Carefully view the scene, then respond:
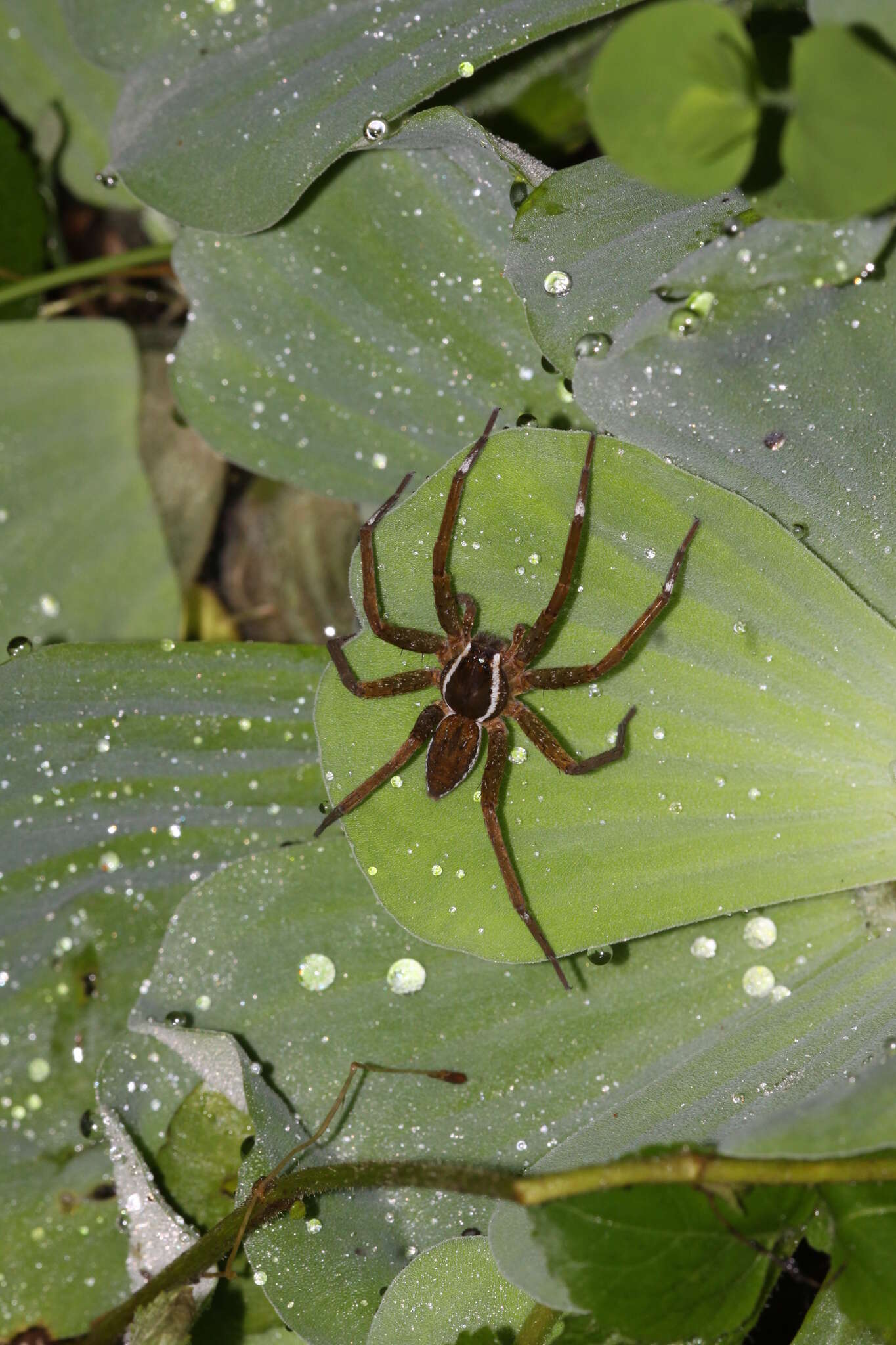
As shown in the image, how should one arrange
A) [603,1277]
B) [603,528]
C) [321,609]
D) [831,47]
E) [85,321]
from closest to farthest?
[831,47] → [603,1277] → [603,528] → [85,321] → [321,609]

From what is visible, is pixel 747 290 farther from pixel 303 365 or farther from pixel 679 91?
pixel 303 365

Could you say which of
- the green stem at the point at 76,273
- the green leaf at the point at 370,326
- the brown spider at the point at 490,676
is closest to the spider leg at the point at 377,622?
the brown spider at the point at 490,676

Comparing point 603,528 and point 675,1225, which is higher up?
point 603,528

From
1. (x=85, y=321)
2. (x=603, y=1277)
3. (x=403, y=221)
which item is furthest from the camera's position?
(x=85, y=321)

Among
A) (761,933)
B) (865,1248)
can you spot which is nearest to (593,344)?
(761,933)

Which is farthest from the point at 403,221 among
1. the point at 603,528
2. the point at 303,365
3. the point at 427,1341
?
the point at 427,1341

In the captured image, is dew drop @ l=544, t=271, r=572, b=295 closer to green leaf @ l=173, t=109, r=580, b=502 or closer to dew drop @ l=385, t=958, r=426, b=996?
green leaf @ l=173, t=109, r=580, b=502

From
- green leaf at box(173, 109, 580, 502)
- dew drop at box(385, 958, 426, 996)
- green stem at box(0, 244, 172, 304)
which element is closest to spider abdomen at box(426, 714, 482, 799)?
dew drop at box(385, 958, 426, 996)
